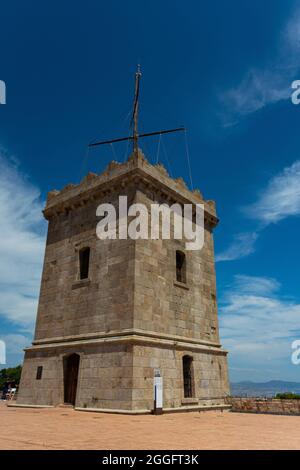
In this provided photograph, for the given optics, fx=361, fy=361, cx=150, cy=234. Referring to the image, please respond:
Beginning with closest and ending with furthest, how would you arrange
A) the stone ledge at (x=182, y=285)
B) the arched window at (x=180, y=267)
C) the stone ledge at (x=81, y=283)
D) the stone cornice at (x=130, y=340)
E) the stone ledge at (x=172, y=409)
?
the stone ledge at (x=172, y=409) < the stone cornice at (x=130, y=340) < the stone ledge at (x=81, y=283) < the stone ledge at (x=182, y=285) < the arched window at (x=180, y=267)

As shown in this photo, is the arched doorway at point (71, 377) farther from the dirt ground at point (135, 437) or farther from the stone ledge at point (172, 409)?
the dirt ground at point (135, 437)

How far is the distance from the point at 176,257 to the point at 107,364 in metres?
6.17

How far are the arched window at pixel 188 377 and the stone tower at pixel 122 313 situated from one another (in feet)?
0.14

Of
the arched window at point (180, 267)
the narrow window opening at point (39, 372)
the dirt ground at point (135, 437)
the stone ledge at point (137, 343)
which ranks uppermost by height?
the arched window at point (180, 267)

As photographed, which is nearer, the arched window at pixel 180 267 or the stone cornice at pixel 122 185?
the stone cornice at pixel 122 185

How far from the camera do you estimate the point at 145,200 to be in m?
16.0

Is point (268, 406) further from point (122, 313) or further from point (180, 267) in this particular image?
point (122, 313)

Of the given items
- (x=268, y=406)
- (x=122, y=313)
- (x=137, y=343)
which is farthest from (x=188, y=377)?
(x=122, y=313)

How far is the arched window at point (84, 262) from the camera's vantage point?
16.9 m

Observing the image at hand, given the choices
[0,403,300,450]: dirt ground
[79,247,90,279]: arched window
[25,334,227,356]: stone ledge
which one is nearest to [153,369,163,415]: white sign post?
[25,334,227,356]: stone ledge

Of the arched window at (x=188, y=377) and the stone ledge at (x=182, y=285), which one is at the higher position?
the stone ledge at (x=182, y=285)

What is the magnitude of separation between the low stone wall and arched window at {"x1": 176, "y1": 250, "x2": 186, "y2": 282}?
6.22 m

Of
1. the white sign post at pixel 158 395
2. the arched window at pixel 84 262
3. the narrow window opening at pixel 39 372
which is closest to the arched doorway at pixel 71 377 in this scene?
the narrow window opening at pixel 39 372

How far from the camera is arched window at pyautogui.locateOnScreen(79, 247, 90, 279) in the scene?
1686 centimetres
